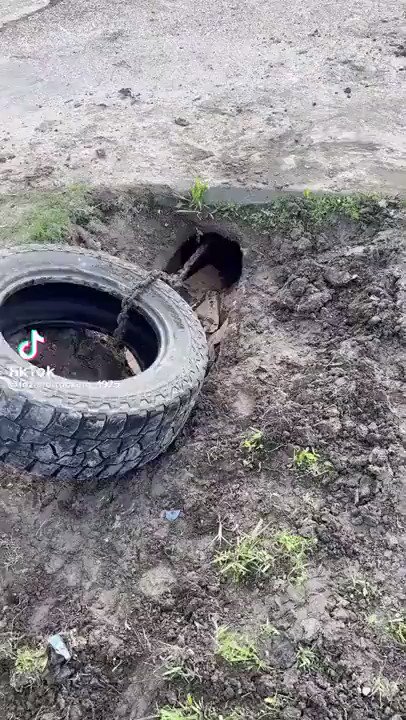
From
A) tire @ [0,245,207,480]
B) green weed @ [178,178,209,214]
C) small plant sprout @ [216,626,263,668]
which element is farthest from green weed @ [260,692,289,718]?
green weed @ [178,178,209,214]

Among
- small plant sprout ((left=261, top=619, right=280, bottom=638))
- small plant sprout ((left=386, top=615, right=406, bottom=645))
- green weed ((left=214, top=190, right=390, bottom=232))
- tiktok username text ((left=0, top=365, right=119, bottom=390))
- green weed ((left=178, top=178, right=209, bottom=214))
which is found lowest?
small plant sprout ((left=386, top=615, right=406, bottom=645))

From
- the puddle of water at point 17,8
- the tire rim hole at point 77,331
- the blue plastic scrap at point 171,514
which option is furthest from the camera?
the puddle of water at point 17,8

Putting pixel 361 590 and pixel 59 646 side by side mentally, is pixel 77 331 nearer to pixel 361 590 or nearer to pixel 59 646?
pixel 59 646

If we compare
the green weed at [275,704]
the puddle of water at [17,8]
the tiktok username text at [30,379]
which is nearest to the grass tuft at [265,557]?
the green weed at [275,704]

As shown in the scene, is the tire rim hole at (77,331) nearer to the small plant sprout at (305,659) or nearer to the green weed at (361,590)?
the green weed at (361,590)

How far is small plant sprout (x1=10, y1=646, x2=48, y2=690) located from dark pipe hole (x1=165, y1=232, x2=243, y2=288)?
3.12 meters

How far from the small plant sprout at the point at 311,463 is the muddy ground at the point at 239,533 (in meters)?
0.03

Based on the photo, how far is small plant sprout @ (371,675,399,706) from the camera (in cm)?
308

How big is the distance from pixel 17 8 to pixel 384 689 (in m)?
8.72

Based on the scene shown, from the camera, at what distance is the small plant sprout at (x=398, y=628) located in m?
3.28

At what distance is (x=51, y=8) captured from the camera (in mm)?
8781

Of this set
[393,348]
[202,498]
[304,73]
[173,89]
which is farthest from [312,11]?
[202,498]

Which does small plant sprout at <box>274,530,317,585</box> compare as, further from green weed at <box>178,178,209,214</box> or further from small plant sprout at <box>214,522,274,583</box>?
green weed at <box>178,178,209,214</box>

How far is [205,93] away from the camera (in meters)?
7.20
